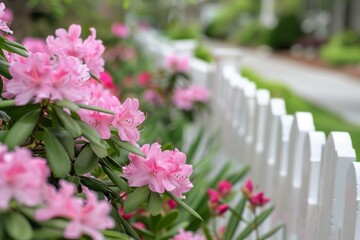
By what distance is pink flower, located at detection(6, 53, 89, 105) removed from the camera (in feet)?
3.65

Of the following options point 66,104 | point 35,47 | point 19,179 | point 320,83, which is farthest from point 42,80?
point 320,83

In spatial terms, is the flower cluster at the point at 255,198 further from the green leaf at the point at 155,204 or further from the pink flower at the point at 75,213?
the pink flower at the point at 75,213

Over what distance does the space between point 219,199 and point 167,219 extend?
17.1 inches

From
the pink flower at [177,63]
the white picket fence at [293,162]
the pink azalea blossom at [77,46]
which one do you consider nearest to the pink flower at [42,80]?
the pink azalea blossom at [77,46]

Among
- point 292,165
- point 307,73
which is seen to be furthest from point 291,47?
point 292,165

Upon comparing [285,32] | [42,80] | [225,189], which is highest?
[285,32]

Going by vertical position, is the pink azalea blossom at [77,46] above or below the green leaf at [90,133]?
above

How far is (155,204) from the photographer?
1.33 m

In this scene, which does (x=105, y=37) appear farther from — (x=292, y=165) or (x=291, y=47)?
(x=291, y=47)

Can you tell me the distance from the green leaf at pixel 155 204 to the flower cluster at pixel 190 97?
9.99ft

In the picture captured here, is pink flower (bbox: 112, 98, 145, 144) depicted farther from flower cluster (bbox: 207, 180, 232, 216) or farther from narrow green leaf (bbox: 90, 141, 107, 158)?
flower cluster (bbox: 207, 180, 232, 216)

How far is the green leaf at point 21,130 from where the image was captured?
44.3 inches

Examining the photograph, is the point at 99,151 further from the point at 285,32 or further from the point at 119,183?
the point at 285,32

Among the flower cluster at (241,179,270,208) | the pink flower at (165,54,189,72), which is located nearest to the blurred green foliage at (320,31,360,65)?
the pink flower at (165,54,189,72)
